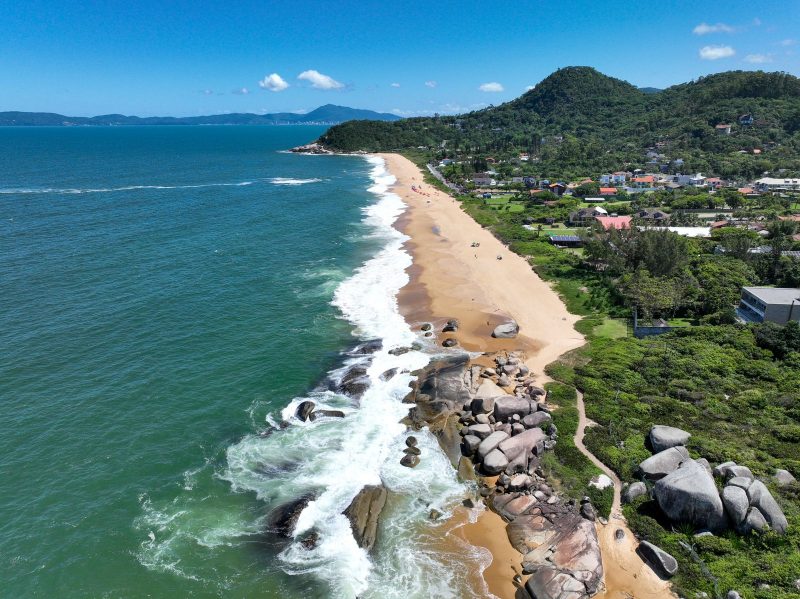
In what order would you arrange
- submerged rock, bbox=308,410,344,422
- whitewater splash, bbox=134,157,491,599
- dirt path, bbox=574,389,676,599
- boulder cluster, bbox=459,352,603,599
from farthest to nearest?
submerged rock, bbox=308,410,344,422 < whitewater splash, bbox=134,157,491,599 < boulder cluster, bbox=459,352,603,599 < dirt path, bbox=574,389,676,599

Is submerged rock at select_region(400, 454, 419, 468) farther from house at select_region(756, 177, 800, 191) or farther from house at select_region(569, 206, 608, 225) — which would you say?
house at select_region(756, 177, 800, 191)

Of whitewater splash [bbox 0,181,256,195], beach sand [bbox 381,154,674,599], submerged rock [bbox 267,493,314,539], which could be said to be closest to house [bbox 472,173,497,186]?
beach sand [bbox 381,154,674,599]

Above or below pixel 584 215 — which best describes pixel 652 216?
above

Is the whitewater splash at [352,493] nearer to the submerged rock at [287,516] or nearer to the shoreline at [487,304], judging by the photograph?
the submerged rock at [287,516]

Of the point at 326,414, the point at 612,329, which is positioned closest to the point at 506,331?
the point at 612,329

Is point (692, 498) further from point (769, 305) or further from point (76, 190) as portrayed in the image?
point (76, 190)

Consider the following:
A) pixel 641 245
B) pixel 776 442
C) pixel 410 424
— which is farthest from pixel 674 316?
pixel 410 424

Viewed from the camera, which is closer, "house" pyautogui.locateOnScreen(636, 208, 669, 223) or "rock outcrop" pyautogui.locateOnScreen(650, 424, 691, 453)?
"rock outcrop" pyautogui.locateOnScreen(650, 424, 691, 453)

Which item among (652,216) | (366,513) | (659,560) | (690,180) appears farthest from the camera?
(690,180)
